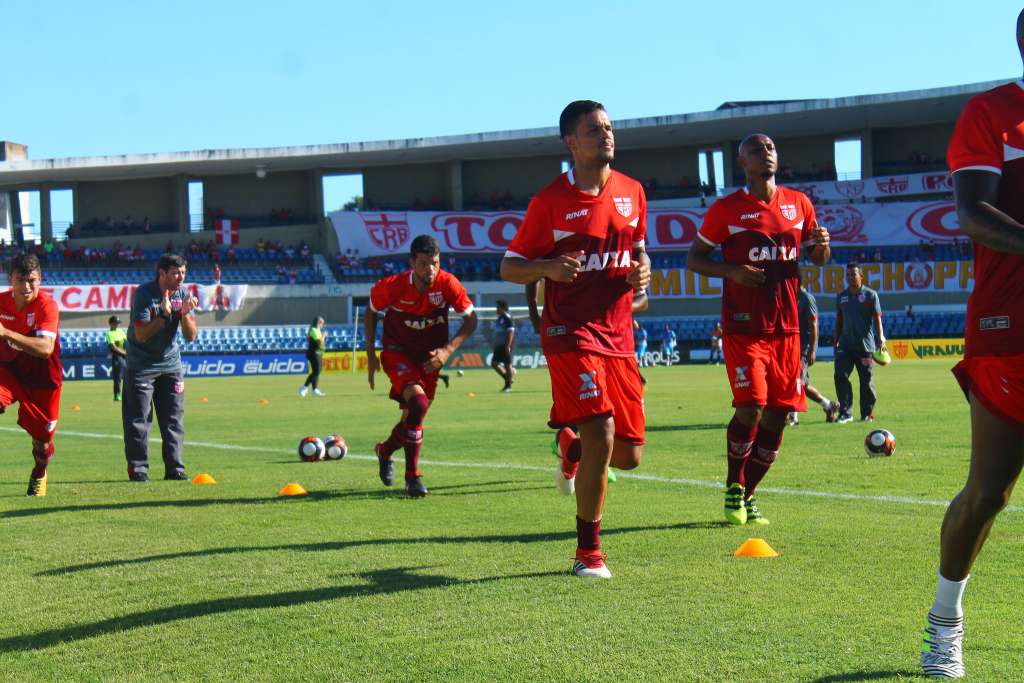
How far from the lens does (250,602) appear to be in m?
5.32

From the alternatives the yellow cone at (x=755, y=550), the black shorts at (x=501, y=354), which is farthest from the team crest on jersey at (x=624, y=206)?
the black shorts at (x=501, y=354)

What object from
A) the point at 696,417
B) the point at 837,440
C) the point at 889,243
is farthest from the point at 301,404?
the point at 889,243

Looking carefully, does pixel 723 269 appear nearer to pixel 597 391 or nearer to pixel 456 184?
pixel 597 391

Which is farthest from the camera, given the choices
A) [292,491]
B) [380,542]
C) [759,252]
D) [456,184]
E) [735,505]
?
[456,184]

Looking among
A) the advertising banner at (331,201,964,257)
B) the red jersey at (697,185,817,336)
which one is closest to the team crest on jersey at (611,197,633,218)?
the red jersey at (697,185,817,336)

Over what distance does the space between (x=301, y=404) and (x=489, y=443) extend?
11229mm

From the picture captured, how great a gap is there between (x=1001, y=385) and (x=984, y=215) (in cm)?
54

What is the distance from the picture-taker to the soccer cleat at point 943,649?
382 centimetres

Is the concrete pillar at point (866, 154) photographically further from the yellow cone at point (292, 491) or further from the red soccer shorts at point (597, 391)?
the red soccer shorts at point (597, 391)

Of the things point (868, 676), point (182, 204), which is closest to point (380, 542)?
point (868, 676)

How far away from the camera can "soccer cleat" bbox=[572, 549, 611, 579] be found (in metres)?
5.63

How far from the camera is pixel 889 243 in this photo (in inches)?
2197

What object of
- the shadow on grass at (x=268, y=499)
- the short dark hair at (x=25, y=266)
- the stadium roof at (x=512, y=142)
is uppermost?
the stadium roof at (x=512, y=142)

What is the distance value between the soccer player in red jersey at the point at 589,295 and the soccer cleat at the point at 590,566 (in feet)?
0.16
